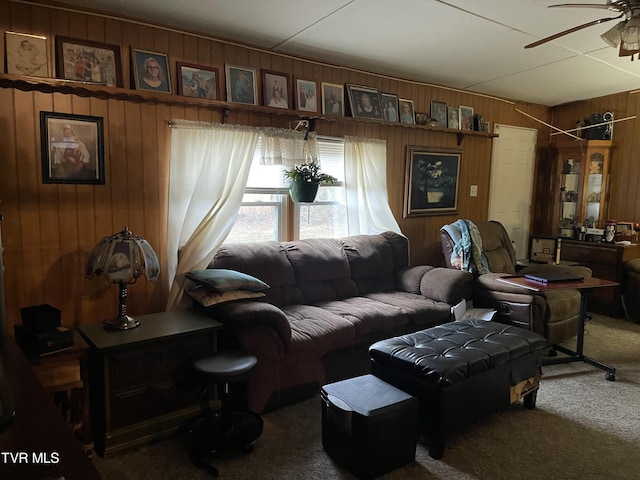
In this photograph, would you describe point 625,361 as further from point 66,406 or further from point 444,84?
point 66,406

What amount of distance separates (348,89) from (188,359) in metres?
2.68

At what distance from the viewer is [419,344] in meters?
2.62

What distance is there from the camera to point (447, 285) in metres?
3.71

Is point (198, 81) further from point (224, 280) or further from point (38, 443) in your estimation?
point (38, 443)

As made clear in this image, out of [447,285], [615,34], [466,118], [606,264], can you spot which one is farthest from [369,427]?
[606,264]

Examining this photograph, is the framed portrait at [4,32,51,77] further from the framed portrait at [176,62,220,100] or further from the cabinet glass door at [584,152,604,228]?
the cabinet glass door at [584,152,604,228]

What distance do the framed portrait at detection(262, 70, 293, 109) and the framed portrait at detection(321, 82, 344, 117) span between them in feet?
1.13

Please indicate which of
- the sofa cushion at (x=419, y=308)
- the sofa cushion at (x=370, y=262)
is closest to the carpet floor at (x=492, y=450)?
the sofa cushion at (x=419, y=308)

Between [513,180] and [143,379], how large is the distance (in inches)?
189

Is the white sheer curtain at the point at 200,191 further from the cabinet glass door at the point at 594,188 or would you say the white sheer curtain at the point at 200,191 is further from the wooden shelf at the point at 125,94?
the cabinet glass door at the point at 594,188

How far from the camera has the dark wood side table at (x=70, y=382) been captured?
2.10 meters

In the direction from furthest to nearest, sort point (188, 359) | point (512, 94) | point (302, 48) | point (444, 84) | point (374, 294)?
→ 1. point (512, 94)
2. point (444, 84)
3. point (374, 294)
4. point (302, 48)
5. point (188, 359)

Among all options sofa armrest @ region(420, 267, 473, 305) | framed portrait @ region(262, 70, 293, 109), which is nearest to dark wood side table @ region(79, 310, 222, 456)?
framed portrait @ region(262, 70, 293, 109)

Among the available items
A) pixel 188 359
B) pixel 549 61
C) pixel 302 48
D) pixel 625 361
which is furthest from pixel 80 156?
pixel 625 361
